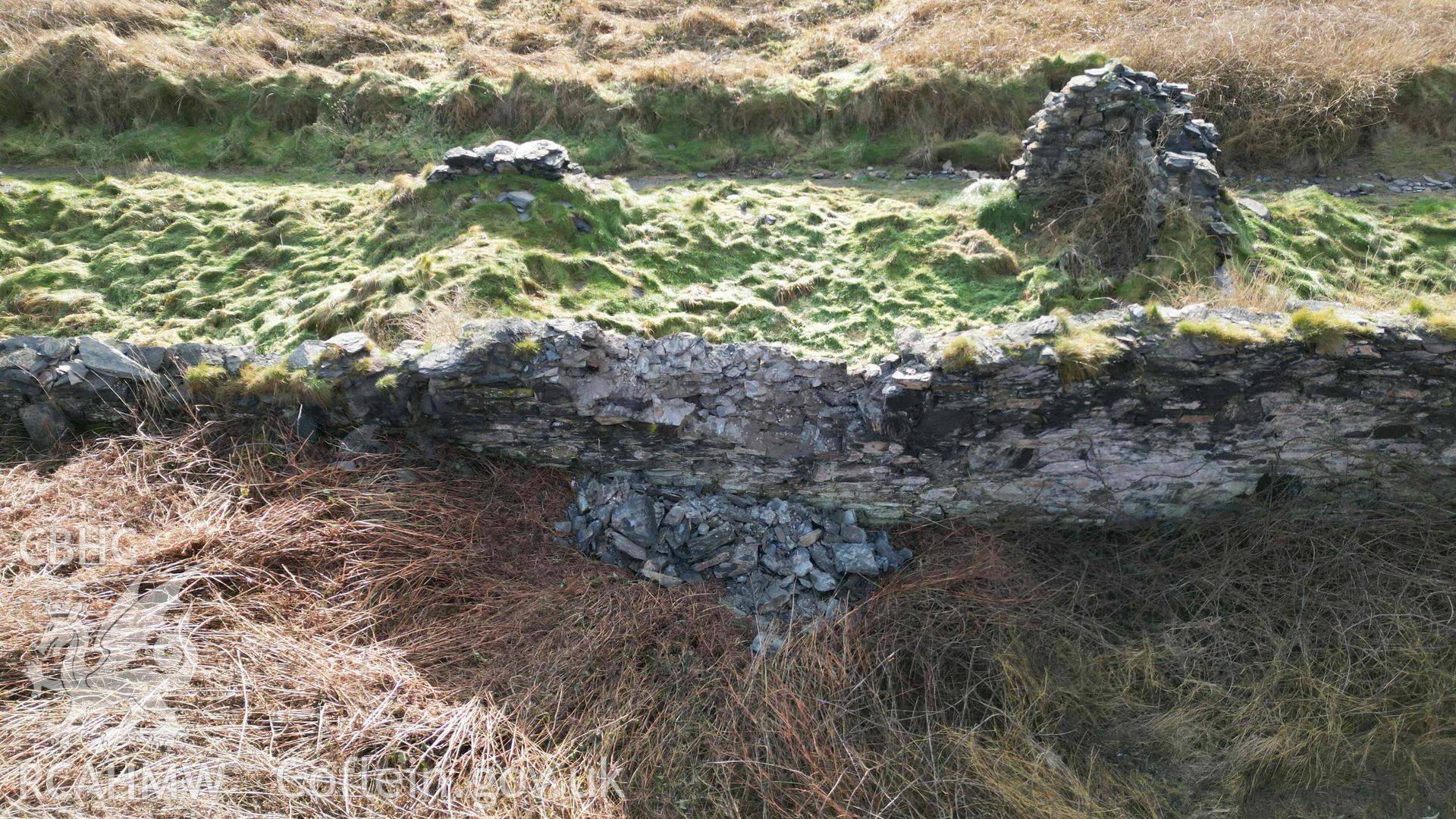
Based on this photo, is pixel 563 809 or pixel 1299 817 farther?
pixel 1299 817

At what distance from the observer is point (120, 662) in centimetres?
413

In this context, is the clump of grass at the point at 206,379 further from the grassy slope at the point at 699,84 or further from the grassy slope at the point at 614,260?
the grassy slope at the point at 699,84

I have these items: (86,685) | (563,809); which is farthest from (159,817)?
(563,809)

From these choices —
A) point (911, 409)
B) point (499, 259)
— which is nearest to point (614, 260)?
point (499, 259)

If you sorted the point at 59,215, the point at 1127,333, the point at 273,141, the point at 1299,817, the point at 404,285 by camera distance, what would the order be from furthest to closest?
the point at 273,141 < the point at 59,215 < the point at 404,285 < the point at 1127,333 < the point at 1299,817

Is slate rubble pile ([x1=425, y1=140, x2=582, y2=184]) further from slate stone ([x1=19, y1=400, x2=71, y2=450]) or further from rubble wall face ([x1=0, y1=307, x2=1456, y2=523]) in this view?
slate stone ([x1=19, y1=400, x2=71, y2=450])

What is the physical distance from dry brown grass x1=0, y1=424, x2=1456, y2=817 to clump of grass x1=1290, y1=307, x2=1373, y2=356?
121cm

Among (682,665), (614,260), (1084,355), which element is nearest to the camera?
(682,665)

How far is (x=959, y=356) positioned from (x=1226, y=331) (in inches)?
63.5

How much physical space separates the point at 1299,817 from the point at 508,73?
10.9 metres

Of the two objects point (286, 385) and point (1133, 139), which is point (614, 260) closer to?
point (286, 385)

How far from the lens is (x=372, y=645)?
453 centimetres

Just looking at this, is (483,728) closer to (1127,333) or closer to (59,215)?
(1127,333)

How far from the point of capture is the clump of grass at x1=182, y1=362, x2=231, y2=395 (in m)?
5.57
